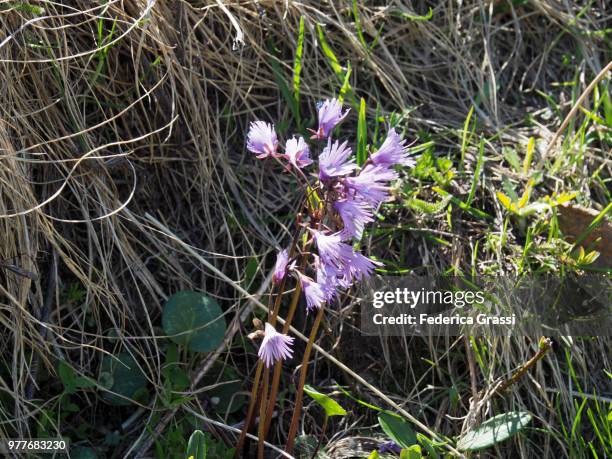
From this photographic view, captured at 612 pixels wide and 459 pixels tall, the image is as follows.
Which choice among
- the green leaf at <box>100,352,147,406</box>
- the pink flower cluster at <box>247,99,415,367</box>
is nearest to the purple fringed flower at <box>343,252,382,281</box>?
the pink flower cluster at <box>247,99,415,367</box>

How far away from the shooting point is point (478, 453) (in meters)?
2.12

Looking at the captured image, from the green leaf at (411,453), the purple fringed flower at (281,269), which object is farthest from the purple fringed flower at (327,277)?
the green leaf at (411,453)

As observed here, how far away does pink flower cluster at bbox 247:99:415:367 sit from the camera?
163cm

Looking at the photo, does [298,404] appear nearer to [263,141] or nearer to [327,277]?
[327,277]

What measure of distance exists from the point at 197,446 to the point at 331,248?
0.56m

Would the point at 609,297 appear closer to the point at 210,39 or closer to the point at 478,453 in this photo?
the point at 478,453

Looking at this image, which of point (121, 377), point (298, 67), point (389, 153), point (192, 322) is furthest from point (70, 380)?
point (298, 67)

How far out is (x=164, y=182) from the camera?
242 cm

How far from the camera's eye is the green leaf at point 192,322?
2.15m

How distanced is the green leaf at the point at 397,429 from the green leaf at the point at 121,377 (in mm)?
603

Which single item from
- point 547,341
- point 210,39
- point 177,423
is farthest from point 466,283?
point 210,39

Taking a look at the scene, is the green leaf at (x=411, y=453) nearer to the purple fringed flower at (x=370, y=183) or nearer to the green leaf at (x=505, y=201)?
the purple fringed flower at (x=370, y=183)

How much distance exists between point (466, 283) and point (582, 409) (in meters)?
0.43

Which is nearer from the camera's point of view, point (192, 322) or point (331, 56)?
point (192, 322)
